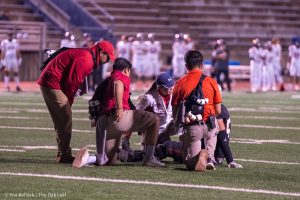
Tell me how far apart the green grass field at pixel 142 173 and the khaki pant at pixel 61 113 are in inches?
10.7

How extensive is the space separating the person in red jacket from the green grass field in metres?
0.36

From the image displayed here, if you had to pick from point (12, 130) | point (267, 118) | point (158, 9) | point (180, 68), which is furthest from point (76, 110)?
point (158, 9)

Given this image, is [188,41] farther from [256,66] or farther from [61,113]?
[61,113]

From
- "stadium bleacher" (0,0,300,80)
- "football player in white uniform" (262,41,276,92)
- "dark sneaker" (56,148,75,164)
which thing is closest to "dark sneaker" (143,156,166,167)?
"dark sneaker" (56,148,75,164)

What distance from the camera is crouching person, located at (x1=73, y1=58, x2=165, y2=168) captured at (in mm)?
9922

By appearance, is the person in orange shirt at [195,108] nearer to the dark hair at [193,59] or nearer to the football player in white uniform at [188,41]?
the dark hair at [193,59]

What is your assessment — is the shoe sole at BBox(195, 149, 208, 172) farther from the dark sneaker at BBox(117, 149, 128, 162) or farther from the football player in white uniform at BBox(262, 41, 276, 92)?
the football player in white uniform at BBox(262, 41, 276, 92)

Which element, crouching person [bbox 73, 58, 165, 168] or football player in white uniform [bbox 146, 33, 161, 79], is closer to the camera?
crouching person [bbox 73, 58, 165, 168]

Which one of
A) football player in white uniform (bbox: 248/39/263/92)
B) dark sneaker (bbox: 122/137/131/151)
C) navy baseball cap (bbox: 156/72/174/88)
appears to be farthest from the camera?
football player in white uniform (bbox: 248/39/263/92)

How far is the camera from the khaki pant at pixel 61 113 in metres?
10.2

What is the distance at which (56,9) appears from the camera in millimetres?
33625

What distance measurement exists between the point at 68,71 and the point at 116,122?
767 mm

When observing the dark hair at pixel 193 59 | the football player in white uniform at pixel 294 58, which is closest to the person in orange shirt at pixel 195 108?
the dark hair at pixel 193 59

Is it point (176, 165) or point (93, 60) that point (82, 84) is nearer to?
point (93, 60)
